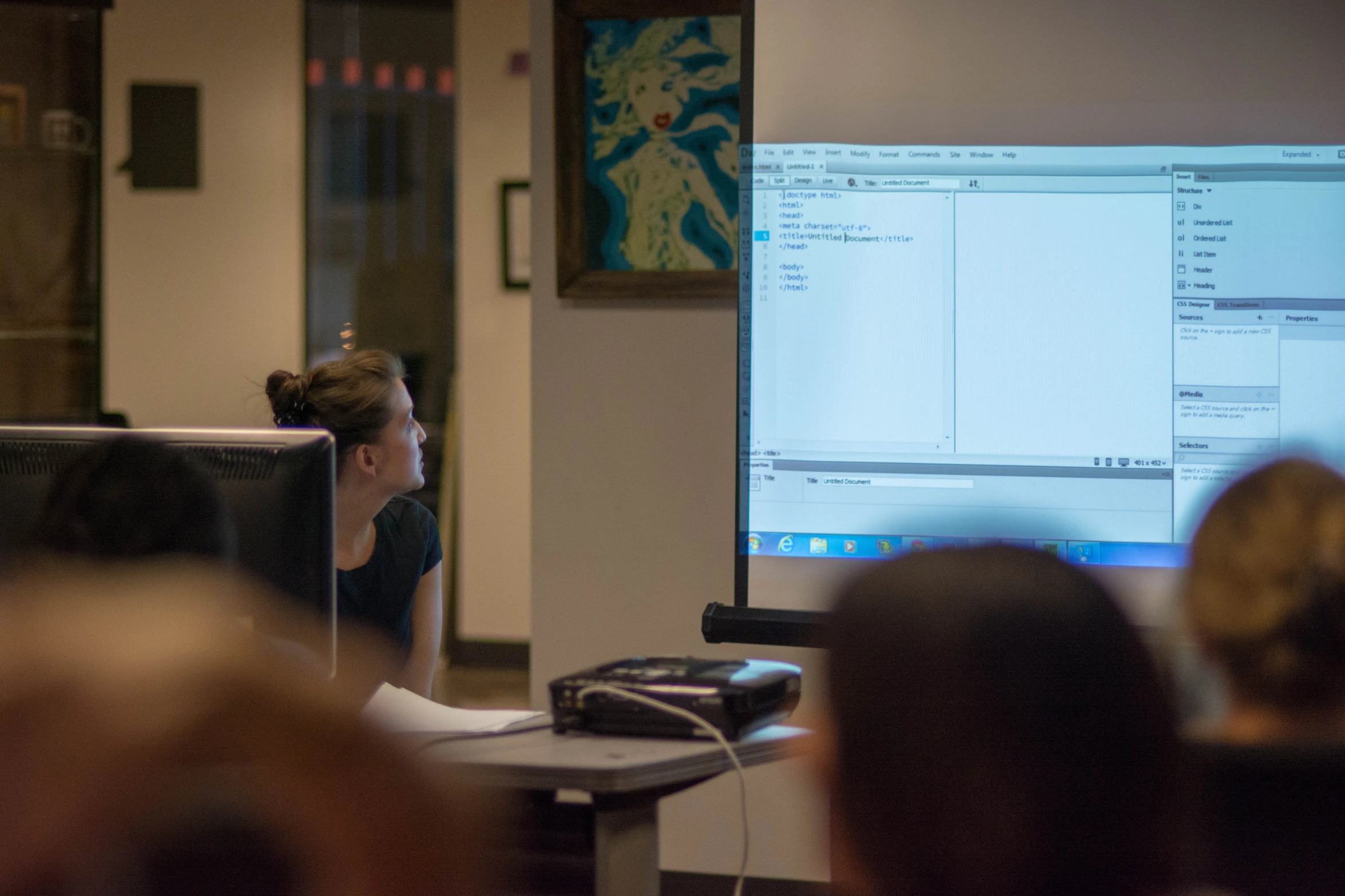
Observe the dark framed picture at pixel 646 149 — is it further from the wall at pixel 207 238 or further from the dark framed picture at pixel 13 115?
the dark framed picture at pixel 13 115

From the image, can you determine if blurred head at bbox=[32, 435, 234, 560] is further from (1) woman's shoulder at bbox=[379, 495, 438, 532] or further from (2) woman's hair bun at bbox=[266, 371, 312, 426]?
(1) woman's shoulder at bbox=[379, 495, 438, 532]

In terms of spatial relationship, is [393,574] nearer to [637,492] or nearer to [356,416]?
[356,416]

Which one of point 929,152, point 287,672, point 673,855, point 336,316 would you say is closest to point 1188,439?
point 929,152

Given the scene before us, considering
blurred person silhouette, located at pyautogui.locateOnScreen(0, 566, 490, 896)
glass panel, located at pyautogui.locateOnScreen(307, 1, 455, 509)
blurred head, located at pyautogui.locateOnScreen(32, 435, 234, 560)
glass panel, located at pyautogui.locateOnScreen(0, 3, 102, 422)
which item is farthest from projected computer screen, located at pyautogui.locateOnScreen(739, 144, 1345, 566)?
glass panel, located at pyautogui.locateOnScreen(0, 3, 102, 422)

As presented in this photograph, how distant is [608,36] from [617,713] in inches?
71.0

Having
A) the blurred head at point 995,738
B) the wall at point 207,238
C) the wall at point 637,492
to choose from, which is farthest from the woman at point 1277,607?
the wall at point 207,238

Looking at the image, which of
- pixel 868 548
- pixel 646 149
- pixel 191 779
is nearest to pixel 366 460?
pixel 868 548

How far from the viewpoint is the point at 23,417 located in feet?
15.5

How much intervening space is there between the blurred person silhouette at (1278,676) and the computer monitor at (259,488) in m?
0.82

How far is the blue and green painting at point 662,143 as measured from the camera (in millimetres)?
2736

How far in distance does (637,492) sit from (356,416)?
0.76 metres

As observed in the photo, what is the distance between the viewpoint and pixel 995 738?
0.59 m

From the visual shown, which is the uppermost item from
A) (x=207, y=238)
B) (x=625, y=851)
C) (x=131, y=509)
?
(x=207, y=238)

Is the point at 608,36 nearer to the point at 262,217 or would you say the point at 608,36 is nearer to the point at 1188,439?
the point at 1188,439
